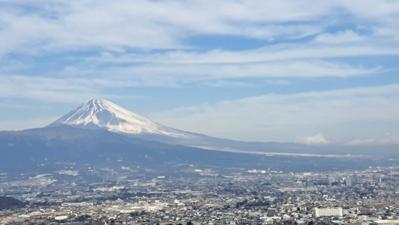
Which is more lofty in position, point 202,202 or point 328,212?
point 328,212

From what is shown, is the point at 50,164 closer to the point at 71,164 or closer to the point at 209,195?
the point at 71,164

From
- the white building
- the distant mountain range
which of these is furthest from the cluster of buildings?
the distant mountain range

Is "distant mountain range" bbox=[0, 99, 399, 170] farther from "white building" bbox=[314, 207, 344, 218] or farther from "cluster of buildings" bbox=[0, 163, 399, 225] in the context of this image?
"white building" bbox=[314, 207, 344, 218]

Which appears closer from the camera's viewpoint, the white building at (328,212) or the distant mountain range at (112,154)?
the white building at (328,212)

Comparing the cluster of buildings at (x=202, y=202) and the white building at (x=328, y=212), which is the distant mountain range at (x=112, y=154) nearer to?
the cluster of buildings at (x=202, y=202)

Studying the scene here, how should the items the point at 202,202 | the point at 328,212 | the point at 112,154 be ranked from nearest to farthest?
the point at 328,212 → the point at 202,202 → the point at 112,154

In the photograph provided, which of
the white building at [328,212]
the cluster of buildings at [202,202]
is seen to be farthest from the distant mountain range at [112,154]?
the white building at [328,212]

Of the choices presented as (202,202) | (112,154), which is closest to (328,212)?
(202,202)

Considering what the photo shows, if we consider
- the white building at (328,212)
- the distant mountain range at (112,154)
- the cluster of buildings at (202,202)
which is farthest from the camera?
the distant mountain range at (112,154)

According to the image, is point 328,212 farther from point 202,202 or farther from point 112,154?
point 112,154
